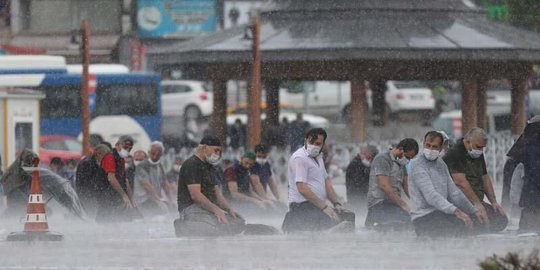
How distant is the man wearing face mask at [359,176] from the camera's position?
26.9 metres

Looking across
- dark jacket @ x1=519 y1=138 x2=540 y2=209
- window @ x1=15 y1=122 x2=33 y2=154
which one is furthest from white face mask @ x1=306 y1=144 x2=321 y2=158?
window @ x1=15 y1=122 x2=33 y2=154

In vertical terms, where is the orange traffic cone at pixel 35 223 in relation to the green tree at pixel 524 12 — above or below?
below

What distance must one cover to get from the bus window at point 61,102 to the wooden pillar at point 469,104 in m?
13.8

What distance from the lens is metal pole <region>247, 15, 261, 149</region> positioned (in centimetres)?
3856

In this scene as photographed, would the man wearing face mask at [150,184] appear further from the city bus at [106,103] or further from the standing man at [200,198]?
the city bus at [106,103]

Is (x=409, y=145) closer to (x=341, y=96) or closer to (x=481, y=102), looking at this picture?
(x=481, y=102)

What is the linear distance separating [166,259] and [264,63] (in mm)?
25757

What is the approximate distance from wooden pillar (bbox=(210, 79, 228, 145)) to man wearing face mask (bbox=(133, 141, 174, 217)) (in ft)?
58.8

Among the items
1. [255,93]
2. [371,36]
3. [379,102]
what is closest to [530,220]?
[255,93]

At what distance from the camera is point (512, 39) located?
42875mm

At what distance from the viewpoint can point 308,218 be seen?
72.1 feet

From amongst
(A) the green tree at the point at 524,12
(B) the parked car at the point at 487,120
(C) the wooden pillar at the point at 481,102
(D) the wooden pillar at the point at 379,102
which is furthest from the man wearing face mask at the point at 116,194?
(B) the parked car at the point at 487,120

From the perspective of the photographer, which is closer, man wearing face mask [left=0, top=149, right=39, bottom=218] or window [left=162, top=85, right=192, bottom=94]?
man wearing face mask [left=0, top=149, right=39, bottom=218]

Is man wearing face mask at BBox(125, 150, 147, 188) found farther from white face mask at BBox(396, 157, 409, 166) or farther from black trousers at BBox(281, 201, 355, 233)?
white face mask at BBox(396, 157, 409, 166)
